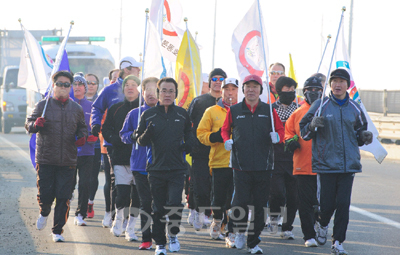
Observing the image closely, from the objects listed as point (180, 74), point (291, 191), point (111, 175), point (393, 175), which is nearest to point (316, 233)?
point (291, 191)

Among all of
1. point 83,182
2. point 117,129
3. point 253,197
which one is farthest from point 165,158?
point 83,182

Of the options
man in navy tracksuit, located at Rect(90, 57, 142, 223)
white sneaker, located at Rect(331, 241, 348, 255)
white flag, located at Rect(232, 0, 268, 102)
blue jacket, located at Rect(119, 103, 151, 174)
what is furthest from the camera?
man in navy tracksuit, located at Rect(90, 57, 142, 223)

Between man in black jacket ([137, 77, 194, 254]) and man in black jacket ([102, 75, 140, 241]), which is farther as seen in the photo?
man in black jacket ([102, 75, 140, 241])

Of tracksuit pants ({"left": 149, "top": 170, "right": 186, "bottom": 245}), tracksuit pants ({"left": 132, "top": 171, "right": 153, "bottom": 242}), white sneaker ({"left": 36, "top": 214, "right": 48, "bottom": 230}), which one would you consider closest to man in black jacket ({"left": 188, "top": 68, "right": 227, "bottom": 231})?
tracksuit pants ({"left": 132, "top": 171, "right": 153, "bottom": 242})

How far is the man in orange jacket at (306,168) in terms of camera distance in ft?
23.6

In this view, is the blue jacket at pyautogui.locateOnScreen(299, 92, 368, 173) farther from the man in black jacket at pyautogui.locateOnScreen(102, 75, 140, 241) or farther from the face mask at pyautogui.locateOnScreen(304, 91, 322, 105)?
the man in black jacket at pyautogui.locateOnScreen(102, 75, 140, 241)

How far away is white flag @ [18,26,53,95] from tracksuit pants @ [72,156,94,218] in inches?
66.7

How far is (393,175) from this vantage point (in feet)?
49.4

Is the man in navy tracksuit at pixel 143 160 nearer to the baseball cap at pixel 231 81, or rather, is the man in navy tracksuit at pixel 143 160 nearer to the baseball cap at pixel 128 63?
the baseball cap at pixel 231 81

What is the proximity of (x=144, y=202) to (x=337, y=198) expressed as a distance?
215 cm

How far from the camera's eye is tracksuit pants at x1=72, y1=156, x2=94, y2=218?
8656 millimetres

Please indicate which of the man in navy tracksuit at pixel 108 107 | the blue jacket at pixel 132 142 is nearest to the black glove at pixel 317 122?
the blue jacket at pixel 132 142

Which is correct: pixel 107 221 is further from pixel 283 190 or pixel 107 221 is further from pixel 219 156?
pixel 283 190

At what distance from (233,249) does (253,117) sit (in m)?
1.54
